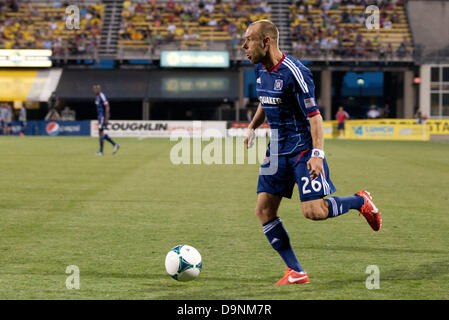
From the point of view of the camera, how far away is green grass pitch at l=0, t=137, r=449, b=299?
5668mm

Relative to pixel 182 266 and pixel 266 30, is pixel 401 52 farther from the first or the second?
pixel 182 266

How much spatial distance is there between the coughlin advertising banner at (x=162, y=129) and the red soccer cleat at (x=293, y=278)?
35.1 meters

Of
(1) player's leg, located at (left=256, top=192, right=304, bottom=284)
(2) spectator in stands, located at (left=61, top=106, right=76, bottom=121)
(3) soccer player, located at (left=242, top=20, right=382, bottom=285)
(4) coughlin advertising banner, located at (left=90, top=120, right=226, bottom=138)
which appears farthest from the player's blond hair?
(2) spectator in stands, located at (left=61, top=106, right=76, bottom=121)

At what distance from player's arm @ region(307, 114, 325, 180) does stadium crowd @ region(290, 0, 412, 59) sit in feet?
126

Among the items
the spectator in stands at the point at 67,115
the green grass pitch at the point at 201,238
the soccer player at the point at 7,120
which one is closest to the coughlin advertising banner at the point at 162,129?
the spectator in stands at the point at 67,115

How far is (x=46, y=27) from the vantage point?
45938mm

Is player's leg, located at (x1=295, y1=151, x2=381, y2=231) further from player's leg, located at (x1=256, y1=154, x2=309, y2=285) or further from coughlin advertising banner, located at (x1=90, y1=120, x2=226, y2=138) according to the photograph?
coughlin advertising banner, located at (x1=90, y1=120, x2=226, y2=138)

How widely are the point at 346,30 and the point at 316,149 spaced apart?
42.1m

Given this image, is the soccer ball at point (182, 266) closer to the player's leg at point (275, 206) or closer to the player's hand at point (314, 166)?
the player's leg at point (275, 206)

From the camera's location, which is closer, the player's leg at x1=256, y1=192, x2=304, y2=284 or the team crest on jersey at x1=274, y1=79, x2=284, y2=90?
the team crest on jersey at x1=274, y1=79, x2=284, y2=90

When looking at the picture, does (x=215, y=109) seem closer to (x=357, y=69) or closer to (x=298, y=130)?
(x=357, y=69)

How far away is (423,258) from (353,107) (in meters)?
43.2

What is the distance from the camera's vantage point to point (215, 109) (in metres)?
44.4

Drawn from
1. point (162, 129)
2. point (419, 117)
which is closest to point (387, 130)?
point (419, 117)
